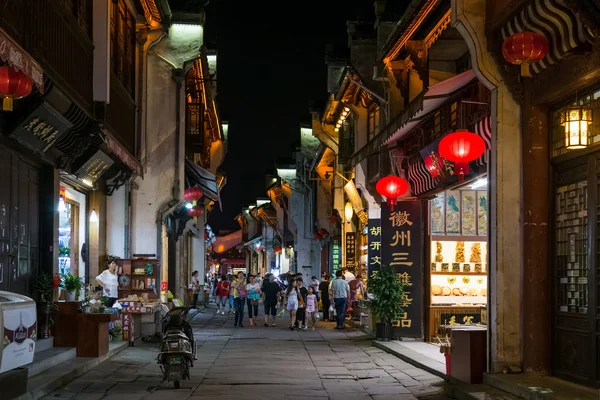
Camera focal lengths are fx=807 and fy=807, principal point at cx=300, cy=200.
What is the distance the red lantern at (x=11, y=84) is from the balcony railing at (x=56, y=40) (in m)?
1.26

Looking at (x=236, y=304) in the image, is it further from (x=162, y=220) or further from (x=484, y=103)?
(x=484, y=103)

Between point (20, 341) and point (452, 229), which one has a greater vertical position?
point (452, 229)

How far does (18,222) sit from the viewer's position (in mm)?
14070

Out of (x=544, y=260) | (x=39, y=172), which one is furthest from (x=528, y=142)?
(x=39, y=172)

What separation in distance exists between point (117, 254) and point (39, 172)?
26.4ft

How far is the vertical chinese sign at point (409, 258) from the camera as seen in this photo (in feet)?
66.1

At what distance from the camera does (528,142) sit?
1188 centimetres

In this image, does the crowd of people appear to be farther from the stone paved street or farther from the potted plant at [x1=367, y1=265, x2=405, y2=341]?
the potted plant at [x1=367, y1=265, x2=405, y2=341]

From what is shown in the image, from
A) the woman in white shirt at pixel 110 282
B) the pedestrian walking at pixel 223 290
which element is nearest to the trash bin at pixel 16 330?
the woman in white shirt at pixel 110 282

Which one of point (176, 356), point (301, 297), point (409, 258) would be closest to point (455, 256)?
point (409, 258)

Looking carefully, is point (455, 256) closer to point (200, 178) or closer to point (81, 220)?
point (81, 220)

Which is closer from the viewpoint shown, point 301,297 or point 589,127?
point 589,127

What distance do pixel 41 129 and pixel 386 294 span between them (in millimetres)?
9672

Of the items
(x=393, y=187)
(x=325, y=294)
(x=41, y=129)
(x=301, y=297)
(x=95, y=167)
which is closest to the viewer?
(x=41, y=129)
